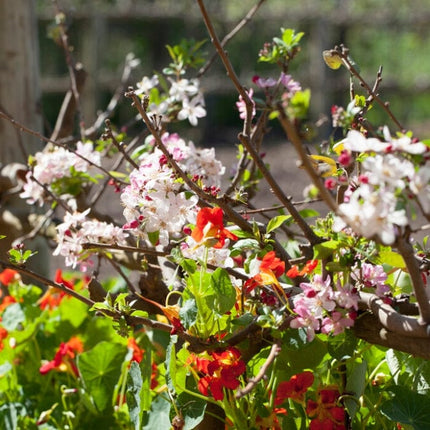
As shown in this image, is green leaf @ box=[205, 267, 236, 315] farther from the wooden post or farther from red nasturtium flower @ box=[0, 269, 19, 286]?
the wooden post

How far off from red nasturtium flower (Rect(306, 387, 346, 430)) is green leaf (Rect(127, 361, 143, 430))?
27 cm

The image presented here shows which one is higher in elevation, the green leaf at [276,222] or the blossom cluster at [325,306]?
the green leaf at [276,222]

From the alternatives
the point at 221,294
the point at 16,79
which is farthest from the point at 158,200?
the point at 16,79

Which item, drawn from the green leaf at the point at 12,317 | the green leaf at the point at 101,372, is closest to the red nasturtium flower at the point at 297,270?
the green leaf at the point at 101,372

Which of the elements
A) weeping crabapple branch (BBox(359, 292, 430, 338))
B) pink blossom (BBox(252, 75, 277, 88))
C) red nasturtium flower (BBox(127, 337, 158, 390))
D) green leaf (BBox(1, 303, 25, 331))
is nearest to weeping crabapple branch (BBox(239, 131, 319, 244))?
weeping crabapple branch (BBox(359, 292, 430, 338))

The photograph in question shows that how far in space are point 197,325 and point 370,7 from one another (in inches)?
538

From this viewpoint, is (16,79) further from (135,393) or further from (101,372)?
(135,393)

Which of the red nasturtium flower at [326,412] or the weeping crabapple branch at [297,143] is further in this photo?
the red nasturtium flower at [326,412]

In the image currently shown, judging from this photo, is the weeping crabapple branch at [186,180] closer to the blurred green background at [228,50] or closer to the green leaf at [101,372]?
the green leaf at [101,372]

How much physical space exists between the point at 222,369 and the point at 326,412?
0.17 metres

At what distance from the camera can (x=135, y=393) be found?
46.3 inches

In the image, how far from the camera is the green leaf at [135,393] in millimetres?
1146

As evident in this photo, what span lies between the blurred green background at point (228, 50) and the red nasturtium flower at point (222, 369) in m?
8.13

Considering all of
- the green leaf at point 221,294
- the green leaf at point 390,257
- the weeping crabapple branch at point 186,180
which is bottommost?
the green leaf at point 221,294
